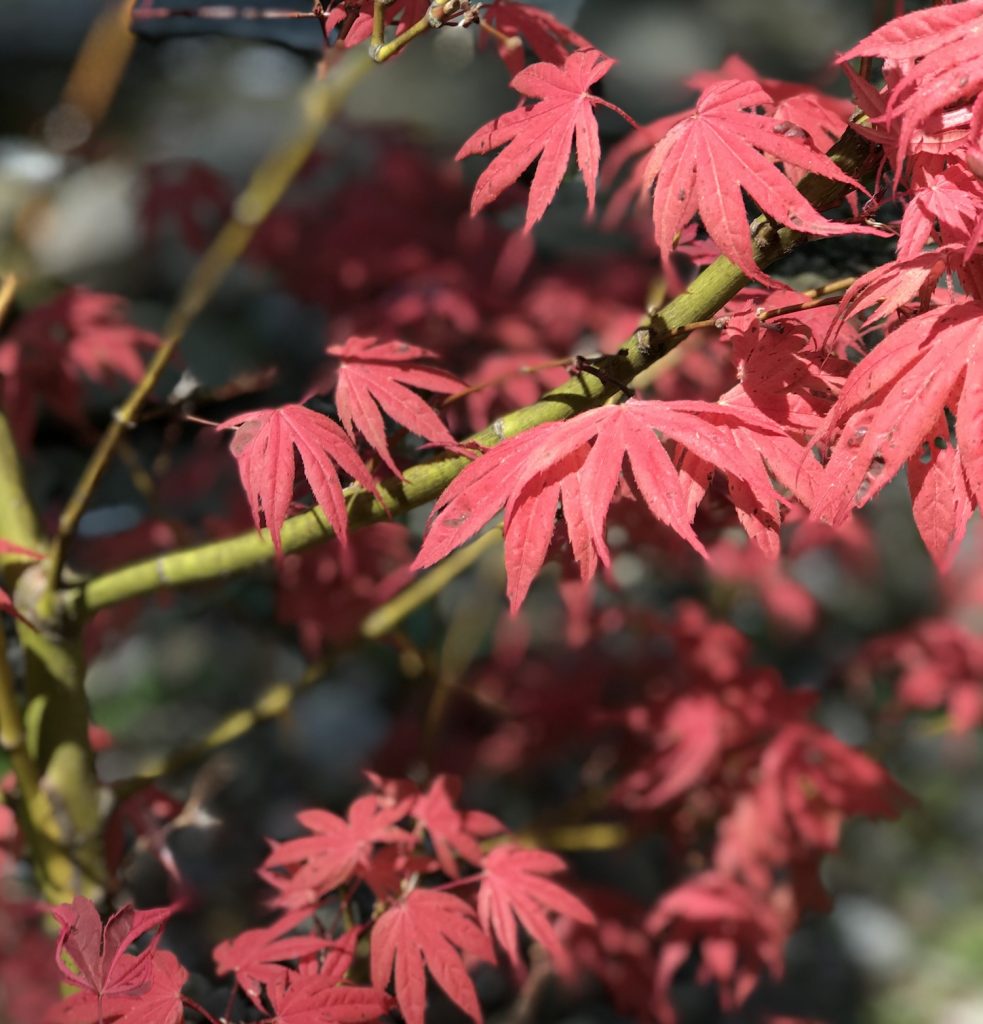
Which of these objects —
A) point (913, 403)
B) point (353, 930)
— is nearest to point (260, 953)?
point (353, 930)

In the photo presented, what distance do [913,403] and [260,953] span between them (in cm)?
69

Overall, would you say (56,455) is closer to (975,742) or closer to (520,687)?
(520,687)

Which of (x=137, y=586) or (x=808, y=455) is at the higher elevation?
(x=808, y=455)

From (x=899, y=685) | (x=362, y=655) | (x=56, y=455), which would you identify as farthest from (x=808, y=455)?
(x=56, y=455)

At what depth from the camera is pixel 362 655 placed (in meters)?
2.58

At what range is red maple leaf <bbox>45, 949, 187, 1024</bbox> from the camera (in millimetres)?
730

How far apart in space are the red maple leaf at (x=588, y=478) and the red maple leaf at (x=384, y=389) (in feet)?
0.39

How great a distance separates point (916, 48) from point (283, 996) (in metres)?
0.82

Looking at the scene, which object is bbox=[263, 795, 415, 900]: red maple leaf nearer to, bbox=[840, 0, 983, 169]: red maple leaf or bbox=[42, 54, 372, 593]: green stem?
bbox=[42, 54, 372, 593]: green stem

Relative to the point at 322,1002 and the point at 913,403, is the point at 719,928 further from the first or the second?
the point at 913,403

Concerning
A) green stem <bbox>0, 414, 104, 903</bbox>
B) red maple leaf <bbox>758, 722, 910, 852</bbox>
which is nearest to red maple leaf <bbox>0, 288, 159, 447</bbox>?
green stem <bbox>0, 414, 104, 903</bbox>

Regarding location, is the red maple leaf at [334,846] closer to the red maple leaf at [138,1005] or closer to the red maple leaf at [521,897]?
the red maple leaf at [521,897]

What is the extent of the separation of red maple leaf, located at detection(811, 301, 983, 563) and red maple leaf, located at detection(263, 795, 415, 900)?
55cm

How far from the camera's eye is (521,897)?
3.26 ft
